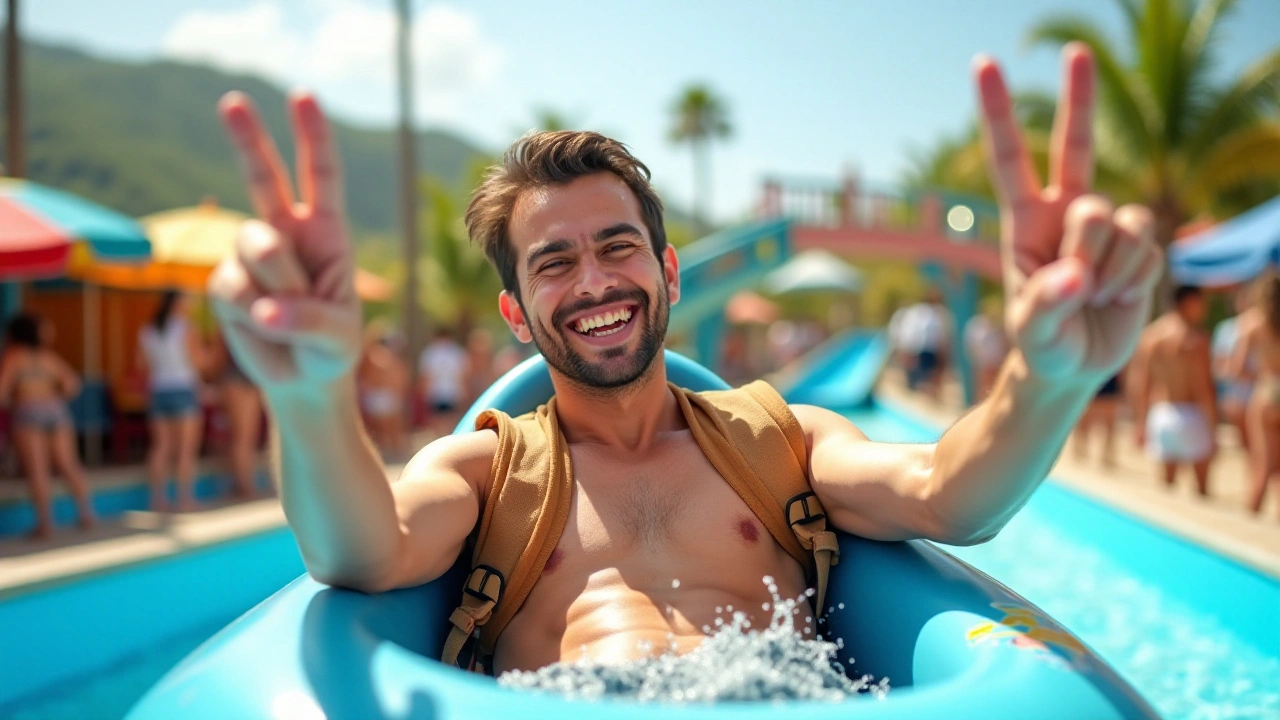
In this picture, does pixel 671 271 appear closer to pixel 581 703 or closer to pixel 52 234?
pixel 581 703

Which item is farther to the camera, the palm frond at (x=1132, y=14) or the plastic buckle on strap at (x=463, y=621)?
the palm frond at (x=1132, y=14)

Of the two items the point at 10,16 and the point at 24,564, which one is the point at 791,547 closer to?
the point at 24,564

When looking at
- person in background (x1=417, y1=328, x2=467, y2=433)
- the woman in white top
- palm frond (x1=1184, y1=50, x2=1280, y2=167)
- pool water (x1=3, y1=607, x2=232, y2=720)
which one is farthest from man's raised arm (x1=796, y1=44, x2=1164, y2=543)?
palm frond (x1=1184, y1=50, x2=1280, y2=167)

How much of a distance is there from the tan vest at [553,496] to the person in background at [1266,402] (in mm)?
3999

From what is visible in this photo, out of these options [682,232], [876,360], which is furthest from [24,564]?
[682,232]

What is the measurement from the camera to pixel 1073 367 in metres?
1.13

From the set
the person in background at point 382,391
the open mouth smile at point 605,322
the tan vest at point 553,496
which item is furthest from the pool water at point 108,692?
the person in background at point 382,391

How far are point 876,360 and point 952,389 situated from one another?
76.8 inches

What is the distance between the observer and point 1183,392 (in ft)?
18.3

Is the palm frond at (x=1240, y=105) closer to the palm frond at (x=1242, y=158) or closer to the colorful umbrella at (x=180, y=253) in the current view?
the palm frond at (x=1242, y=158)

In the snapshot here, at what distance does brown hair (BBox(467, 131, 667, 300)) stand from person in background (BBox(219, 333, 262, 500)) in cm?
490

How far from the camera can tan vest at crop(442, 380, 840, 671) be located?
1.76 m

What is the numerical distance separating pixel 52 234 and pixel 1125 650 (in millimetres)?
5366

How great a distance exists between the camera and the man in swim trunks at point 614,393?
1.11 metres
